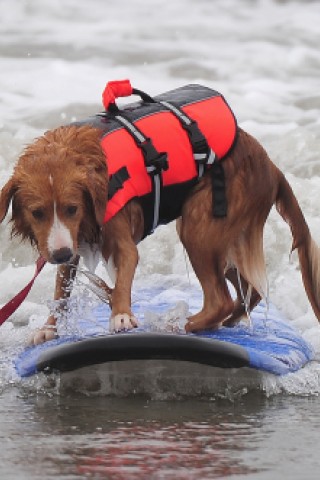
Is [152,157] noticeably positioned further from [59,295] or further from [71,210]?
[59,295]

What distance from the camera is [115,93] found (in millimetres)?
5473

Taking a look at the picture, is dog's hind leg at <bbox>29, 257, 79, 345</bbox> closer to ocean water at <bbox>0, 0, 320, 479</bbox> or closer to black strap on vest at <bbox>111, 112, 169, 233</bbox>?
ocean water at <bbox>0, 0, 320, 479</bbox>

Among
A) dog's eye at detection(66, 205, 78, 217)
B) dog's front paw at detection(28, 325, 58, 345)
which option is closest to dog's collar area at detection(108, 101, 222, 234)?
dog's eye at detection(66, 205, 78, 217)

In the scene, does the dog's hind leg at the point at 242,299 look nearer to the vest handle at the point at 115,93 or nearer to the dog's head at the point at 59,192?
the vest handle at the point at 115,93

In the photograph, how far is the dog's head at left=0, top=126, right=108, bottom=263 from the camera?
485 centimetres

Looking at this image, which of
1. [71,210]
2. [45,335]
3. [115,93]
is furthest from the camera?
[45,335]

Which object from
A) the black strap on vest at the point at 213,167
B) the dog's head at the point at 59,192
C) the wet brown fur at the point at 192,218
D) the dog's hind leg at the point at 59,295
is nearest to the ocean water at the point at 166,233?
the dog's hind leg at the point at 59,295

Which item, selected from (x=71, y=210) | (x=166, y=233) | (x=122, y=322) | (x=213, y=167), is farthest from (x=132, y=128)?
(x=166, y=233)

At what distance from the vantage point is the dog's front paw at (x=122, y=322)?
5.09m

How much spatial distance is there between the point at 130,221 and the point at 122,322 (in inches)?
16.3

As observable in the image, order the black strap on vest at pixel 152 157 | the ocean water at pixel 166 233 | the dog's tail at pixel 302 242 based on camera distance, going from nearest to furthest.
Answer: the ocean water at pixel 166 233 → the black strap on vest at pixel 152 157 → the dog's tail at pixel 302 242

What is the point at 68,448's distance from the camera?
13.5 ft

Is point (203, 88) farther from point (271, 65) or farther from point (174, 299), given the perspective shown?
point (271, 65)

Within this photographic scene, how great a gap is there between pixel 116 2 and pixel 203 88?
45.9ft
